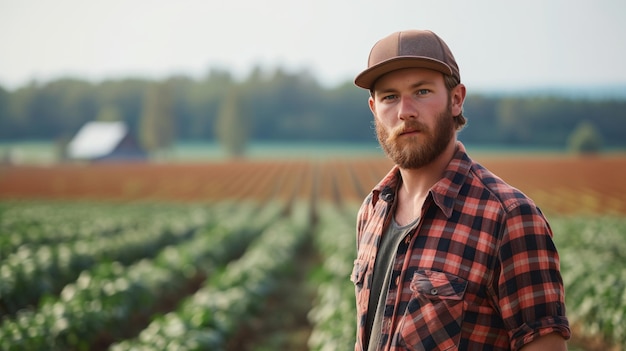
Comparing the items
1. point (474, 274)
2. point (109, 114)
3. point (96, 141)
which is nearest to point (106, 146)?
point (96, 141)

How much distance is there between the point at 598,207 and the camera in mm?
23922

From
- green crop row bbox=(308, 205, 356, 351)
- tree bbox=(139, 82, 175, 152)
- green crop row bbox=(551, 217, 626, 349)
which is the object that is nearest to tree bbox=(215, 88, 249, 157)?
tree bbox=(139, 82, 175, 152)

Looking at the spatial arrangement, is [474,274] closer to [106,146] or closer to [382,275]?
[382,275]

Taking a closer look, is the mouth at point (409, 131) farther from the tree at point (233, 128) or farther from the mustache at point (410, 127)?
the tree at point (233, 128)

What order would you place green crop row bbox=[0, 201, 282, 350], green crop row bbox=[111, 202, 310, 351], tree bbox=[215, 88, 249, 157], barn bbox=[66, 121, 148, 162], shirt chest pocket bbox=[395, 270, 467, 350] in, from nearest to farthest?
1. shirt chest pocket bbox=[395, 270, 467, 350]
2. green crop row bbox=[111, 202, 310, 351]
3. green crop row bbox=[0, 201, 282, 350]
4. barn bbox=[66, 121, 148, 162]
5. tree bbox=[215, 88, 249, 157]

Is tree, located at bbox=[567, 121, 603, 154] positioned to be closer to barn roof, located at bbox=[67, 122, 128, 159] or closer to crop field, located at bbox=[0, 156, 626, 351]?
crop field, located at bbox=[0, 156, 626, 351]

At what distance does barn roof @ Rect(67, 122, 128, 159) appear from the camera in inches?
2099

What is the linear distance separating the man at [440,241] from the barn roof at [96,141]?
54725mm

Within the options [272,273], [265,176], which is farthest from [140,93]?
[272,273]

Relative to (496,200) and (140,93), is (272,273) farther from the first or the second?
(140,93)

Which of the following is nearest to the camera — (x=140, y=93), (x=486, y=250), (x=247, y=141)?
(x=486, y=250)

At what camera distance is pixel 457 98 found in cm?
193

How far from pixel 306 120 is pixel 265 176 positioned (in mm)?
28624

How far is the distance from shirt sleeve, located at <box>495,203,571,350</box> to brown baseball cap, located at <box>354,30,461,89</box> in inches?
20.6
